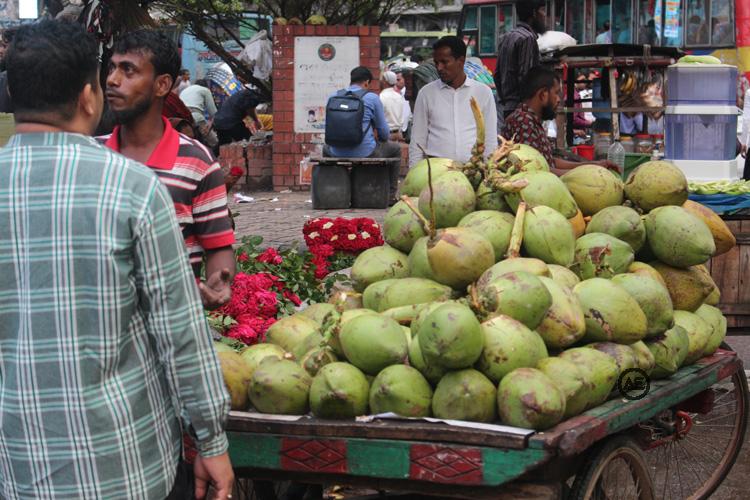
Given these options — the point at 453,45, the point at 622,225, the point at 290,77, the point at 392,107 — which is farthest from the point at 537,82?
the point at 392,107

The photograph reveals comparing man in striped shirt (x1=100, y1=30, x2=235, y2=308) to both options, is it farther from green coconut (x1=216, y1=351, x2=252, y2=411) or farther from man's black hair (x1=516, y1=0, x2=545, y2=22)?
man's black hair (x1=516, y1=0, x2=545, y2=22)

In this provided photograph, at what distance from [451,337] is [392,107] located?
17195mm

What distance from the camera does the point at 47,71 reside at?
7.88 ft

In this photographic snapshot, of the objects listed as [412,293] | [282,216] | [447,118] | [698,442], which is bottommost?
[698,442]

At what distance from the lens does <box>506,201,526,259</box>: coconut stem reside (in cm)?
404

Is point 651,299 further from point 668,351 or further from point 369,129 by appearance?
point 369,129

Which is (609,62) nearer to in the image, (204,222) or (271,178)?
(204,222)

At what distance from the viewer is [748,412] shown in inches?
196

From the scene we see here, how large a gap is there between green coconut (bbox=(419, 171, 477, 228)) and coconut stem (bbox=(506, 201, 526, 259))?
0.78 feet

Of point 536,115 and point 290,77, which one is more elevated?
point 290,77

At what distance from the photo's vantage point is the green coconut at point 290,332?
3.92 meters

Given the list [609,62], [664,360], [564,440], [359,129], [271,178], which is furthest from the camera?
[271,178]

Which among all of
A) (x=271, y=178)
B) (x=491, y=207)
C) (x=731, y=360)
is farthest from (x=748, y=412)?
(x=271, y=178)

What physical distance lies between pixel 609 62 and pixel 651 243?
5.63 meters
